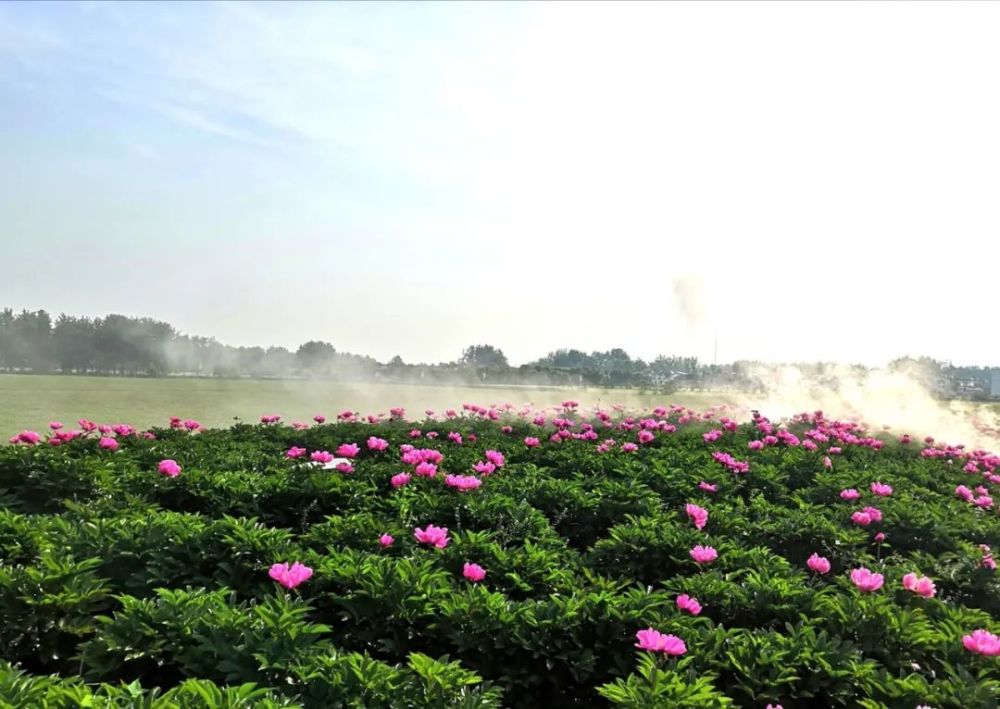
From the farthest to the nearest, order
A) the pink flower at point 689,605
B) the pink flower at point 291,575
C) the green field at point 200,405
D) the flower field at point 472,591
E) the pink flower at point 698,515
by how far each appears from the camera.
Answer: the green field at point 200,405
the pink flower at point 698,515
the pink flower at point 689,605
the pink flower at point 291,575
the flower field at point 472,591

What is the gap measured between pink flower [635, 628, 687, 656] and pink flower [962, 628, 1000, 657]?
115 centimetres

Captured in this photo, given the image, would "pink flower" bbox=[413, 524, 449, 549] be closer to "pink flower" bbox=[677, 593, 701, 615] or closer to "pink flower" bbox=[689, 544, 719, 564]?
"pink flower" bbox=[677, 593, 701, 615]

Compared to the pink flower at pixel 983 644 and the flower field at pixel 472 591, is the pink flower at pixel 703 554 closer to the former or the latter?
the flower field at pixel 472 591

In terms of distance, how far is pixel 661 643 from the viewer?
2191 mm

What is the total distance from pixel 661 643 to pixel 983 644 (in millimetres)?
1250

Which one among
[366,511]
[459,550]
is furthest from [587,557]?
[366,511]

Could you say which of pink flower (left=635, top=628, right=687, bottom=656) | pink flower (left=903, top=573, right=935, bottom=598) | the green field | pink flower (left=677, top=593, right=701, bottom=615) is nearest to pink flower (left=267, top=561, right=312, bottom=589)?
pink flower (left=635, top=628, right=687, bottom=656)

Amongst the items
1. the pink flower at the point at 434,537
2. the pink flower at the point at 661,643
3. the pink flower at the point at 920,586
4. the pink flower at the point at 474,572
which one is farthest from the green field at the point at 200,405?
the pink flower at the point at 920,586

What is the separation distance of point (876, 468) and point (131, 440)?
7444 mm

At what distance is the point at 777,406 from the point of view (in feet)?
51.8

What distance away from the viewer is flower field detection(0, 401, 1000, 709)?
82.8 inches

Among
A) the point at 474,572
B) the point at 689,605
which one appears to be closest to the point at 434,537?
the point at 474,572

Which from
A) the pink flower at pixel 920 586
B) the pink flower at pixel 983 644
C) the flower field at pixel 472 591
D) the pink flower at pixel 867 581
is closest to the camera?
the flower field at pixel 472 591

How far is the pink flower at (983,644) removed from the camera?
7.68ft
